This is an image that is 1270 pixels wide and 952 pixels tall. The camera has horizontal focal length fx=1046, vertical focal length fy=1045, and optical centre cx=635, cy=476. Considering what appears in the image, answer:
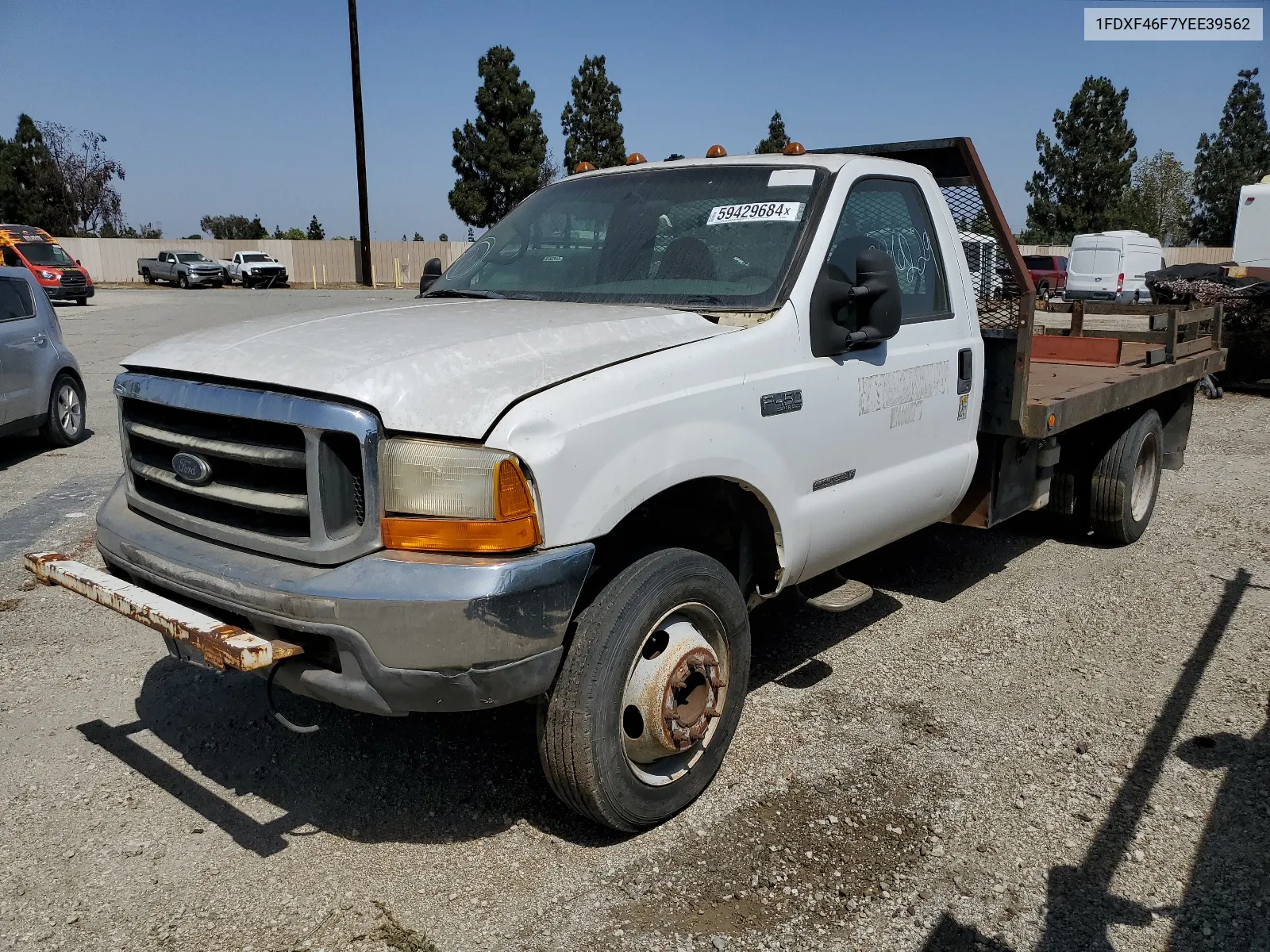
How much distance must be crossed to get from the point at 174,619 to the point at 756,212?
247 cm

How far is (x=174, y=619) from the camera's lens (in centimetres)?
290

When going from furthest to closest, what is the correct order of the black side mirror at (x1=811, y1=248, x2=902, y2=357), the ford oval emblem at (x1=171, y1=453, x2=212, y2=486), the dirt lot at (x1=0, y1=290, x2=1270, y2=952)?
the black side mirror at (x1=811, y1=248, x2=902, y2=357)
the ford oval emblem at (x1=171, y1=453, x2=212, y2=486)
the dirt lot at (x1=0, y1=290, x2=1270, y2=952)

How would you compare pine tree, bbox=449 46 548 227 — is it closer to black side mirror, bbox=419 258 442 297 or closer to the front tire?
the front tire

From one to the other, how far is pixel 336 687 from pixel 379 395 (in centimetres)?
79

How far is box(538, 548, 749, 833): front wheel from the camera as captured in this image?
299 cm

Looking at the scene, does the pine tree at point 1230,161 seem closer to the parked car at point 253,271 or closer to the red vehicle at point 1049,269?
the red vehicle at point 1049,269

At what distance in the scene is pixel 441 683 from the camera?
2752mm

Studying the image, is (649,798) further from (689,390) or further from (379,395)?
(379,395)

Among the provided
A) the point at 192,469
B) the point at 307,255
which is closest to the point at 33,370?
the point at 192,469

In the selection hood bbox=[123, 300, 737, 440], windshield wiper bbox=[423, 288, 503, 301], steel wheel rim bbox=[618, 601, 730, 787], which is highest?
windshield wiper bbox=[423, 288, 503, 301]

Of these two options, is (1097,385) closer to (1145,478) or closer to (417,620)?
(1145,478)

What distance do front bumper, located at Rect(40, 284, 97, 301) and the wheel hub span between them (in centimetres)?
3038

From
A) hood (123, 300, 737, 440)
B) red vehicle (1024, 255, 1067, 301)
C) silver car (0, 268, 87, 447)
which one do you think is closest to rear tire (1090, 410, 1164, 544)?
hood (123, 300, 737, 440)

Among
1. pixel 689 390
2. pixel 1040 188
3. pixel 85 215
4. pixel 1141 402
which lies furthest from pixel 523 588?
pixel 85 215
